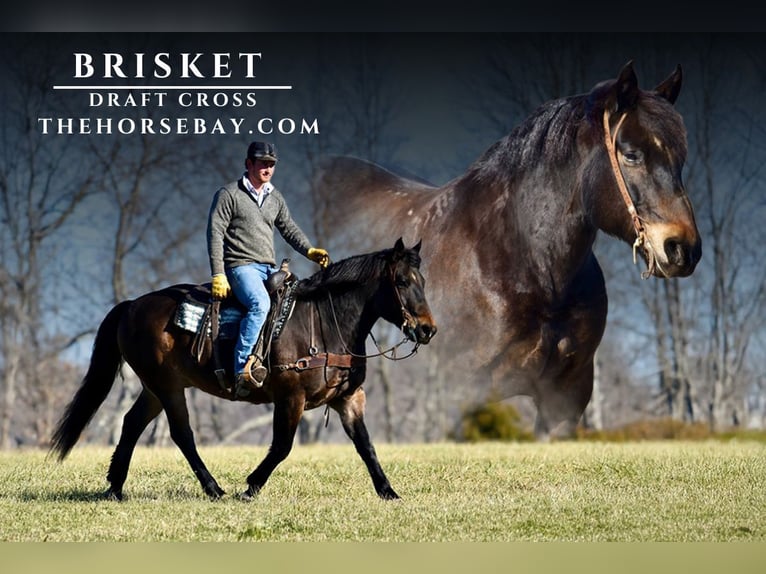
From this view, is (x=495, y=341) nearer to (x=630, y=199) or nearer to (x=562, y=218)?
(x=562, y=218)

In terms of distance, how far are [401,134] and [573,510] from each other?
3.95 metres

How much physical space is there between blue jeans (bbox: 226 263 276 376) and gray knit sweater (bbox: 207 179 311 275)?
9 cm

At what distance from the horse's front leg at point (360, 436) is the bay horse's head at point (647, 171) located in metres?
2.04

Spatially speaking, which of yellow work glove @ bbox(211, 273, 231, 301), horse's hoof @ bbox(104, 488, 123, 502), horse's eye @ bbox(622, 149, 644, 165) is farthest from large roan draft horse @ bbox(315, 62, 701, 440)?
horse's hoof @ bbox(104, 488, 123, 502)

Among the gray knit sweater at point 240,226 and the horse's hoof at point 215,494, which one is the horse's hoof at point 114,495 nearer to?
the horse's hoof at point 215,494

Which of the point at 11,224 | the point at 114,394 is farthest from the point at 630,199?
the point at 114,394

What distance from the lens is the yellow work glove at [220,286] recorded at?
618 cm

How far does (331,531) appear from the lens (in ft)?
18.9

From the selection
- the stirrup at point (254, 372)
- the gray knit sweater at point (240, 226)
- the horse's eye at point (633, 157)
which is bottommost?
the stirrup at point (254, 372)

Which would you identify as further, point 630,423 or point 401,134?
point 630,423

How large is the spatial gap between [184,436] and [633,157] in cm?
334

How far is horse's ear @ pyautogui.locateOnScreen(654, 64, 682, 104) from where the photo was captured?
6930mm

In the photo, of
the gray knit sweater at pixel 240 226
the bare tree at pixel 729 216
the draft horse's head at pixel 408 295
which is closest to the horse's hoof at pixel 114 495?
the gray knit sweater at pixel 240 226

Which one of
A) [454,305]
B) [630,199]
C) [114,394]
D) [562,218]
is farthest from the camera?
[114,394]
